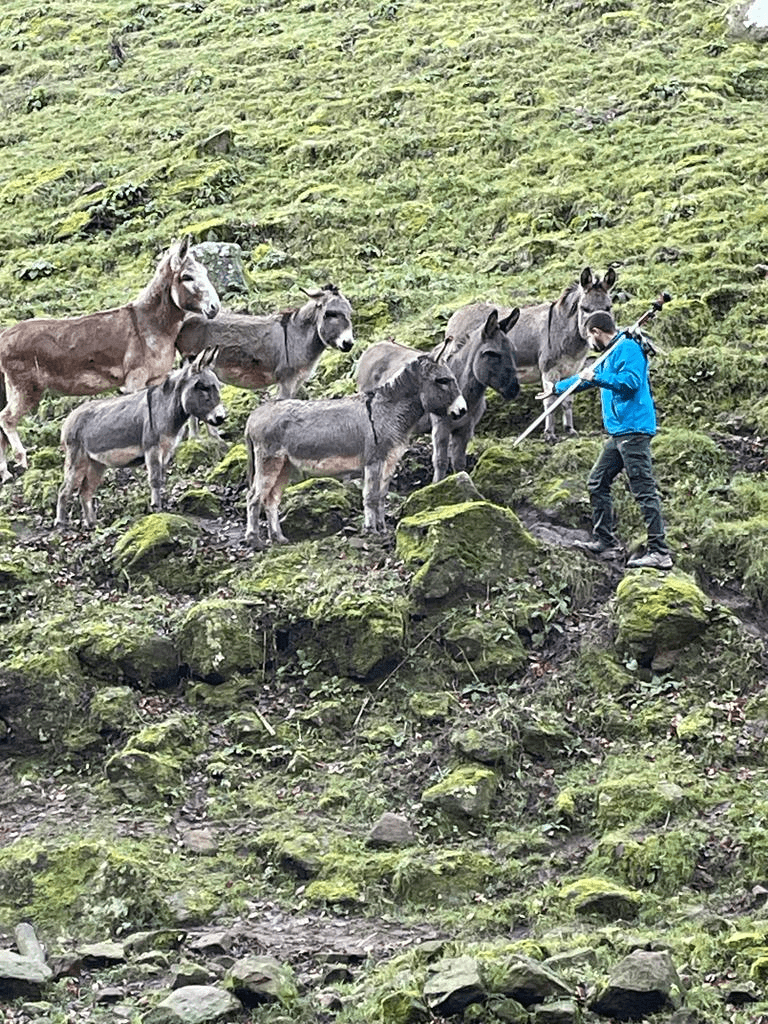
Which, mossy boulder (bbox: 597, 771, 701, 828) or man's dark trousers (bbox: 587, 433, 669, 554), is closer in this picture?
mossy boulder (bbox: 597, 771, 701, 828)

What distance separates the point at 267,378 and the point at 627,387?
5.67 metres

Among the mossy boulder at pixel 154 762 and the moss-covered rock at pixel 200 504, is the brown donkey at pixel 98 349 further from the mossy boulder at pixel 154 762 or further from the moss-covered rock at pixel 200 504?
the mossy boulder at pixel 154 762

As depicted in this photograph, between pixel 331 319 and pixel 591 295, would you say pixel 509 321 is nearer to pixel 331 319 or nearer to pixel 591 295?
pixel 591 295

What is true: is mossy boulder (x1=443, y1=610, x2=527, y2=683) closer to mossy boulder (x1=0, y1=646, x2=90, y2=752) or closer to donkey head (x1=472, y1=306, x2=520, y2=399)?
mossy boulder (x1=0, y1=646, x2=90, y2=752)

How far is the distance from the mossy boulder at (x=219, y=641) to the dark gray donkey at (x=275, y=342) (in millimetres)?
5132

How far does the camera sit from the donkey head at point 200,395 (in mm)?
14812

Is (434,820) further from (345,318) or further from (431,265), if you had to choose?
(431,265)

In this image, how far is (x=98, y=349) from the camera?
16656mm

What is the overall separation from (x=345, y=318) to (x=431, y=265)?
5.34 metres

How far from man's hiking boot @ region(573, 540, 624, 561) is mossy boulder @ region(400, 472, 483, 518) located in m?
1.13

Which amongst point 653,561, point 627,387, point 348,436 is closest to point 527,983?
point 653,561

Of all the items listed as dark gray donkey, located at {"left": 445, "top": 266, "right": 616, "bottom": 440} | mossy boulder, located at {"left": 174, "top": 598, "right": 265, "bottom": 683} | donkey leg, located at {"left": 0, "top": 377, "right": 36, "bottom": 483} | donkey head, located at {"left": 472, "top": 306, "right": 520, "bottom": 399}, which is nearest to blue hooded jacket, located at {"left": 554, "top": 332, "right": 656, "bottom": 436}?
donkey head, located at {"left": 472, "top": 306, "right": 520, "bottom": 399}

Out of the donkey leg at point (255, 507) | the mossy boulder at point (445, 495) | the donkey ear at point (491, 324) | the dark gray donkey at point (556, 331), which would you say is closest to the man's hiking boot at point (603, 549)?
the mossy boulder at point (445, 495)

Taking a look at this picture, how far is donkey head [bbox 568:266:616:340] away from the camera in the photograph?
53.1ft
